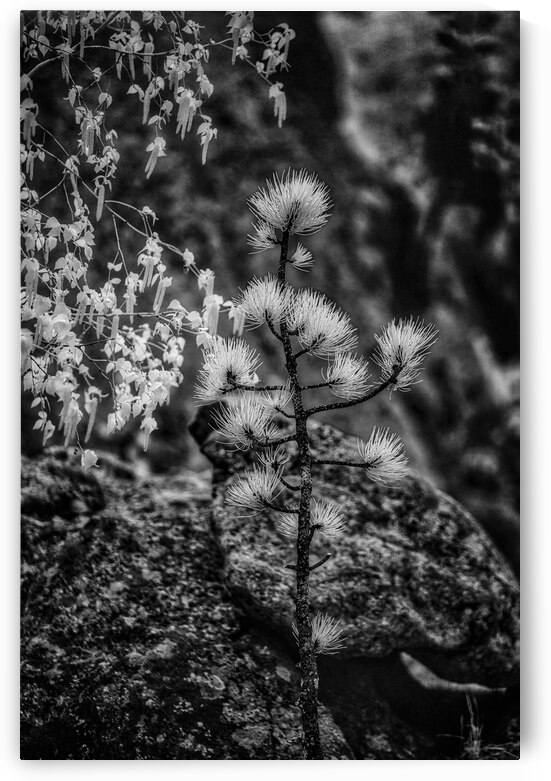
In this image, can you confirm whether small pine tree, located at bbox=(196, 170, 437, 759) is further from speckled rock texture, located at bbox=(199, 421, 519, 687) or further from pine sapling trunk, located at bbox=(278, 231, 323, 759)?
speckled rock texture, located at bbox=(199, 421, 519, 687)

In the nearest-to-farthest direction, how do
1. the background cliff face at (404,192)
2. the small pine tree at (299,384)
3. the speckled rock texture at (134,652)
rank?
the small pine tree at (299,384)
the speckled rock texture at (134,652)
the background cliff face at (404,192)

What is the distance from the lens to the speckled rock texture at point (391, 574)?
1995mm

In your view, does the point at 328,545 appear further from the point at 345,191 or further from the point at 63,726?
the point at 345,191

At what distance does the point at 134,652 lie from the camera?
198cm

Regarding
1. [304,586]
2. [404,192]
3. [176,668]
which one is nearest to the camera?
[304,586]

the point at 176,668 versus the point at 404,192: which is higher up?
the point at 404,192

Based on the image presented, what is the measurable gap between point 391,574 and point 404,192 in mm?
1198

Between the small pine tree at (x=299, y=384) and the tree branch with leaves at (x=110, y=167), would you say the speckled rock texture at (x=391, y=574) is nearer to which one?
the small pine tree at (x=299, y=384)

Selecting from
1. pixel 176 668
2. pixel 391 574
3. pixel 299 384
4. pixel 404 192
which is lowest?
pixel 176 668

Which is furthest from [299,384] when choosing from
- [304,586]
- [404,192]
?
[404,192]

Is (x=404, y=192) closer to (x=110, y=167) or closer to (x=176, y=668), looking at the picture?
(x=110, y=167)

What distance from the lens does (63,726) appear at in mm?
1921

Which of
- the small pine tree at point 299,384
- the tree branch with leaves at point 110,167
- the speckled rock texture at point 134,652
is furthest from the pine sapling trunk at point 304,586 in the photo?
the tree branch with leaves at point 110,167

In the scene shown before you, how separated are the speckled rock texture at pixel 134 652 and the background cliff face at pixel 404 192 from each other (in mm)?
302
